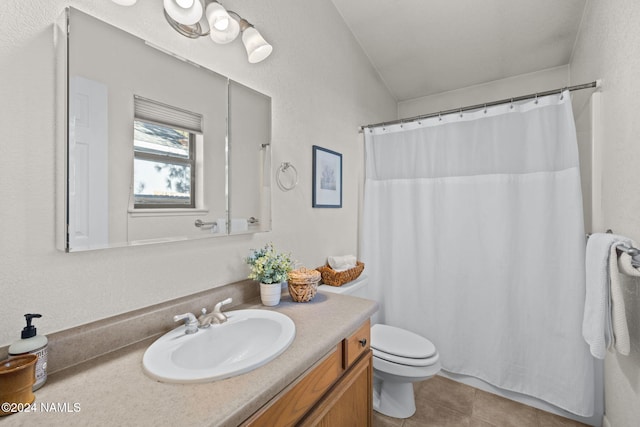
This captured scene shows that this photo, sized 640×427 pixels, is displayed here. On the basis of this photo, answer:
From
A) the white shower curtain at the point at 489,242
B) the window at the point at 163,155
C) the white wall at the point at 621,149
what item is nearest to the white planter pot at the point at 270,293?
the window at the point at 163,155

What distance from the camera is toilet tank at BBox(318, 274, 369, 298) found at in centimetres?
175

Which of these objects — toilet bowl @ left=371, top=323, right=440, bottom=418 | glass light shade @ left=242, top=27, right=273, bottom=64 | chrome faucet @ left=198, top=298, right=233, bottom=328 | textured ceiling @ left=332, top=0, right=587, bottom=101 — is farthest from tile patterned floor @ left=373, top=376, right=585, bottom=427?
textured ceiling @ left=332, top=0, right=587, bottom=101

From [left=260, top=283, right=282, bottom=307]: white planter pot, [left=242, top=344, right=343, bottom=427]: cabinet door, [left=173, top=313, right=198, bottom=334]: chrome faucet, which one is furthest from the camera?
[left=260, top=283, right=282, bottom=307]: white planter pot

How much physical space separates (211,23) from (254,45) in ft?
0.67

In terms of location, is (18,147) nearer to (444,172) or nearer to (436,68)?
(444,172)

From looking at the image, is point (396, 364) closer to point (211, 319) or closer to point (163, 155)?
point (211, 319)

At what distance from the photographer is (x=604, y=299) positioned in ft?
3.73

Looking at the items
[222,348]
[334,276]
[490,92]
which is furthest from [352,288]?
[490,92]

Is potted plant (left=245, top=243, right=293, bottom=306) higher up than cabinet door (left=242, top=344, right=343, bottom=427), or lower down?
higher up

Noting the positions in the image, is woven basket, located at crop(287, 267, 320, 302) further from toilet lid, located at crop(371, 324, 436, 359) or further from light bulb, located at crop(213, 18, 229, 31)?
light bulb, located at crop(213, 18, 229, 31)

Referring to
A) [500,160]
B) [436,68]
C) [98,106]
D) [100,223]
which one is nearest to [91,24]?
[98,106]

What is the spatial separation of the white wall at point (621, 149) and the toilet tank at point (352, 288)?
1276mm

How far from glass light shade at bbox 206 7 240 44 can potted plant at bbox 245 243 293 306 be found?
95cm

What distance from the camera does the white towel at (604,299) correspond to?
109cm
